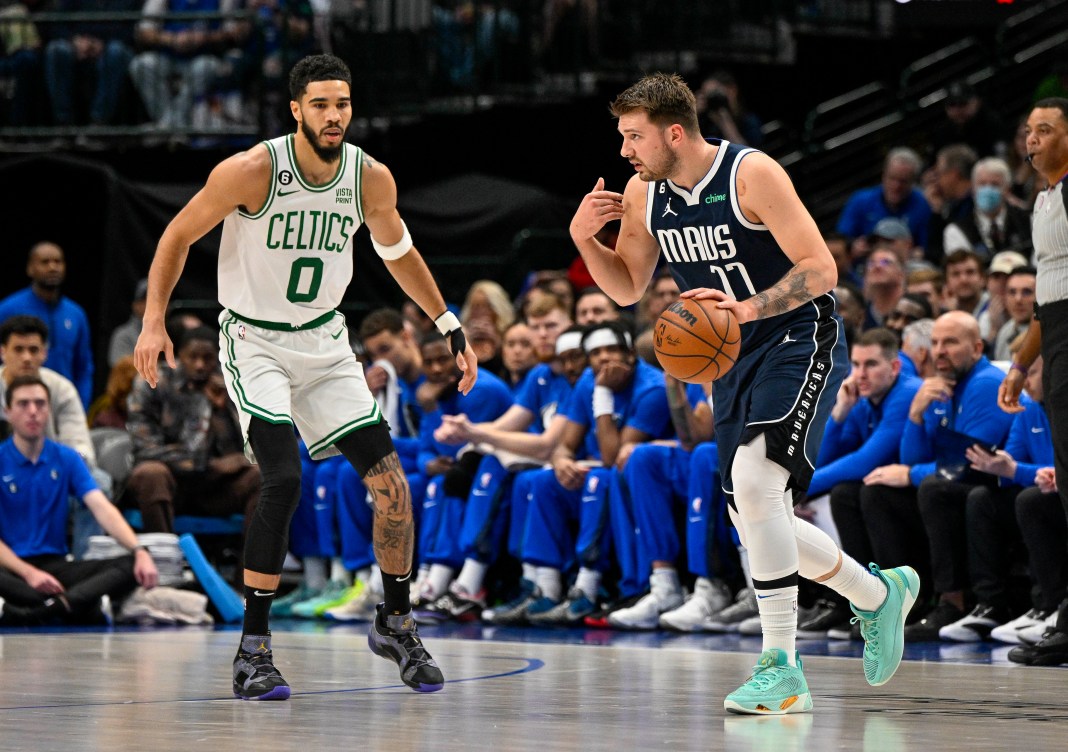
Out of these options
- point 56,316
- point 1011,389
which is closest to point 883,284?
point 1011,389

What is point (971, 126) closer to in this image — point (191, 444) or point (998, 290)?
point (998, 290)

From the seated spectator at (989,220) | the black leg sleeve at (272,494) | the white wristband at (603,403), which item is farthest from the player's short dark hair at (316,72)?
the seated spectator at (989,220)

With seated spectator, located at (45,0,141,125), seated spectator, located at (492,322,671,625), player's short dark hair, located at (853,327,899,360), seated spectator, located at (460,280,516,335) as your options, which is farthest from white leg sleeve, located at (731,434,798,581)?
seated spectator, located at (45,0,141,125)

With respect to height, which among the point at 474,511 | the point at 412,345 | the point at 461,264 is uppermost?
the point at 461,264

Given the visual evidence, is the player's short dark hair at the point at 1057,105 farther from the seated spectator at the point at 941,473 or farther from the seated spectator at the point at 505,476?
the seated spectator at the point at 505,476

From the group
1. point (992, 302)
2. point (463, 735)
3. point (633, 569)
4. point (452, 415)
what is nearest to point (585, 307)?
point (452, 415)

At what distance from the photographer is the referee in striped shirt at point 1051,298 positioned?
662 cm

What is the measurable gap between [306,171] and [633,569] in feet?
13.4

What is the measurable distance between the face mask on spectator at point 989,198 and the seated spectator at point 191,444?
17.8 ft

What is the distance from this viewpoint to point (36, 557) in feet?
33.0

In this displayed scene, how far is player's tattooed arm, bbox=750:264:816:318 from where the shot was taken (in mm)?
5305

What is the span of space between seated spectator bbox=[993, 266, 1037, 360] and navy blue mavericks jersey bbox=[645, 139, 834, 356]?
380cm

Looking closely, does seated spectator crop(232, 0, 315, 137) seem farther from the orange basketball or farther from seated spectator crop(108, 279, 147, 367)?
the orange basketball

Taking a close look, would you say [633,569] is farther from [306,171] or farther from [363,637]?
[306,171]
